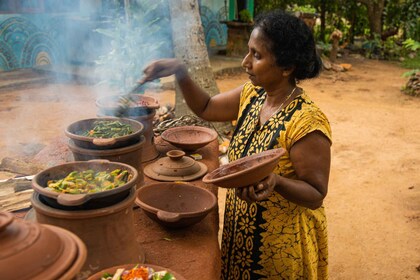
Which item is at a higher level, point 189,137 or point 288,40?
point 288,40

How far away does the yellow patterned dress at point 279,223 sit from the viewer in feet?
6.98

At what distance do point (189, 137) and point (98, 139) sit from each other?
1242mm

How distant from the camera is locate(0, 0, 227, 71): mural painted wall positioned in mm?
9680

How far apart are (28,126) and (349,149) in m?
5.32

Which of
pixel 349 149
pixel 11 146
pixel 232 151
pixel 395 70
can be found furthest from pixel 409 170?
pixel 395 70

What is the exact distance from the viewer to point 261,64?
2141 millimetres

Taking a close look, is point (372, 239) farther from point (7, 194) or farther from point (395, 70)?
point (395, 70)

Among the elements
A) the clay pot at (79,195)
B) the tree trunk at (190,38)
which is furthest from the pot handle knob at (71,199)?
the tree trunk at (190,38)

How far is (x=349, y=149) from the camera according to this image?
22.2ft

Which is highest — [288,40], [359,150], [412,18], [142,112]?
[288,40]

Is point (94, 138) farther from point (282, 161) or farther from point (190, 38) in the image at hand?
point (190, 38)

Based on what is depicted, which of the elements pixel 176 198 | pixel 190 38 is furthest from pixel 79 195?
pixel 190 38

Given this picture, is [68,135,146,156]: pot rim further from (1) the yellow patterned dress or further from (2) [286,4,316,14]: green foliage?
(2) [286,4,316,14]: green foliage

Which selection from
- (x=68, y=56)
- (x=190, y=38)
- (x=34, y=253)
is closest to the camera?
(x=34, y=253)
